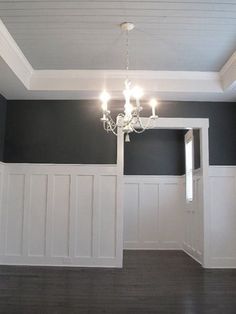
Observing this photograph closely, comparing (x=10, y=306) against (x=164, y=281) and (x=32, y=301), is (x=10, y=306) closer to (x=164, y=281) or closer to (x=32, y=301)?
(x=32, y=301)

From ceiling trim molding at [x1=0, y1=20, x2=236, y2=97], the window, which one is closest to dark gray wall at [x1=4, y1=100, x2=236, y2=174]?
ceiling trim molding at [x1=0, y1=20, x2=236, y2=97]

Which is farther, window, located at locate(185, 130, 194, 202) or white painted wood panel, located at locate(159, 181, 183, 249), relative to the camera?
white painted wood panel, located at locate(159, 181, 183, 249)

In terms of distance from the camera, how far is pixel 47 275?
197 inches

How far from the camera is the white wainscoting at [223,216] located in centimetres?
564

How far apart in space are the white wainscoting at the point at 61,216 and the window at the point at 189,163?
6.78ft

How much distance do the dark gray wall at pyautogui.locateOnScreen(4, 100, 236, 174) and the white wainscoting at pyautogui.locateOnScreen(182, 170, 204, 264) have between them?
2.46 feet

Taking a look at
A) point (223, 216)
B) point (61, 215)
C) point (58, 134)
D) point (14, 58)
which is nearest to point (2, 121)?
point (58, 134)

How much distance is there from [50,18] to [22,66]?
131 cm

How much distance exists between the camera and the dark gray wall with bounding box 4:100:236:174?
19.2ft

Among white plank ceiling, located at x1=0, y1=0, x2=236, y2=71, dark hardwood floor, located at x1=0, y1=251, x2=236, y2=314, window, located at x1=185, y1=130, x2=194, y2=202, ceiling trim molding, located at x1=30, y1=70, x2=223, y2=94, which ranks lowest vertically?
dark hardwood floor, located at x1=0, y1=251, x2=236, y2=314

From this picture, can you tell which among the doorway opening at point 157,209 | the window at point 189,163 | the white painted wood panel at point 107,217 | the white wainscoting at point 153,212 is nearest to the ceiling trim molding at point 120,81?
the white painted wood panel at point 107,217

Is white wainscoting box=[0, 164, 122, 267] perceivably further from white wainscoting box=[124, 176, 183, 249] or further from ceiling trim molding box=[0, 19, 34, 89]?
white wainscoting box=[124, 176, 183, 249]

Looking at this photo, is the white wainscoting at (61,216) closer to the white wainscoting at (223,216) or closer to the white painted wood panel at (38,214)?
the white painted wood panel at (38,214)

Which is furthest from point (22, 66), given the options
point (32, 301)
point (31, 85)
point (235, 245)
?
point (235, 245)
